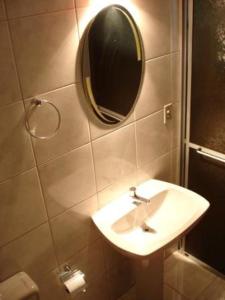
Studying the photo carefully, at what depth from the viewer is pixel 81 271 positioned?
179 cm

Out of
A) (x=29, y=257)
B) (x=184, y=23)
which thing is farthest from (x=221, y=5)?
(x=29, y=257)

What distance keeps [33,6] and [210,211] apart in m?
1.63

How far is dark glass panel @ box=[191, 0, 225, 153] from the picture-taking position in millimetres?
1600

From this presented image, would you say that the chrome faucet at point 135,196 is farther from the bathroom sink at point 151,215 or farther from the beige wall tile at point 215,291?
the beige wall tile at point 215,291

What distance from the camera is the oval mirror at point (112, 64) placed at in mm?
1394

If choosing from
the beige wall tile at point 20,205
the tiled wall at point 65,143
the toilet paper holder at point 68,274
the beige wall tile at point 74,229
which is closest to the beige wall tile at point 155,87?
the tiled wall at point 65,143

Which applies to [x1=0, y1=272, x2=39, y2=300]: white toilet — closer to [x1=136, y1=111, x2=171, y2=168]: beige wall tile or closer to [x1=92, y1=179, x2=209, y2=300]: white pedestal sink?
[x1=92, y1=179, x2=209, y2=300]: white pedestal sink

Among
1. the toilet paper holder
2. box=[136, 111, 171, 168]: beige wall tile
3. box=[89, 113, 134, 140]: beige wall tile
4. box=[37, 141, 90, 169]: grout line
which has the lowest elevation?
the toilet paper holder

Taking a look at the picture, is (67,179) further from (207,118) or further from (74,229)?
(207,118)

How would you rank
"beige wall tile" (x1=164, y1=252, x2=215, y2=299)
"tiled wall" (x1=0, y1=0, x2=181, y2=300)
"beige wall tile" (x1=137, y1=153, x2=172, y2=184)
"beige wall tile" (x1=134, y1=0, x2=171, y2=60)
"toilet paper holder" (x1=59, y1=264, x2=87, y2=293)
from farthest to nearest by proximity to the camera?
1. "beige wall tile" (x1=164, y1=252, x2=215, y2=299)
2. "beige wall tile" (x1=137, y1=153, x2=172, y2=184)
3. "toilet paper holder" (x1=59, y1=264, x2=87, y2=293)
4. "beige wall tile" (x1=134, y1=0, x2=171, y2=60)
5. "tiled wall" (x1=0, y1=0, x2=181, y2=300)

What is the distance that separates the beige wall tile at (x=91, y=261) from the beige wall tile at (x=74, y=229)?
5cm

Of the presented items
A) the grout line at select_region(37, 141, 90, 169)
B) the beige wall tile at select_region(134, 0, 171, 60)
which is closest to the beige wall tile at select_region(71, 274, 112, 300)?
the grout line at select_region(37, 141, 90, 169)

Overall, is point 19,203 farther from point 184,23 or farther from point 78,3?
point 184,23

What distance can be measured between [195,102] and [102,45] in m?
0.71
